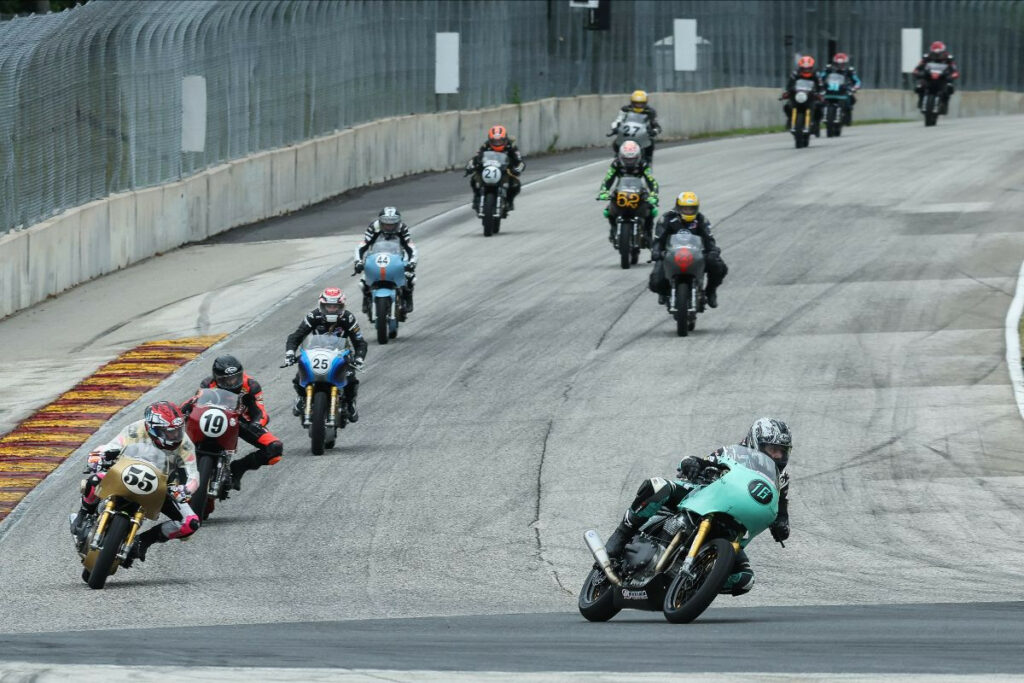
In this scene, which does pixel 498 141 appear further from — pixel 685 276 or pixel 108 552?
pixel 108 552

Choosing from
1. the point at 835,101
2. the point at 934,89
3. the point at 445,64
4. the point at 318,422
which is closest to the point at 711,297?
the point at 318,422

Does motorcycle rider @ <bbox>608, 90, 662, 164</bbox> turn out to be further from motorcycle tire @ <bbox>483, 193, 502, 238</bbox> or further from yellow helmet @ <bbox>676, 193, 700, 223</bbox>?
yellow helmet @ <bbox>676, 193, 700, 223</bbox>

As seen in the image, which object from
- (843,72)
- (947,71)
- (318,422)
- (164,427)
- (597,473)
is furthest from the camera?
(947,71)

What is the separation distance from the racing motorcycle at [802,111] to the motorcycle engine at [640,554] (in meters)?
26.9

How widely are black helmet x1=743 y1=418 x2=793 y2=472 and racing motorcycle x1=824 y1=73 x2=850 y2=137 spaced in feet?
98.3

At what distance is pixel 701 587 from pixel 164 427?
4.52m

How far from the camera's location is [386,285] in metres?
22.0

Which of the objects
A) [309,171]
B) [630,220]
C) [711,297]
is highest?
[309,171]

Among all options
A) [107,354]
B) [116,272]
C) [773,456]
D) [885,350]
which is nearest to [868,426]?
[885,350]

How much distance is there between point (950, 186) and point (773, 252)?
6864mm

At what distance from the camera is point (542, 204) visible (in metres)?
33.2

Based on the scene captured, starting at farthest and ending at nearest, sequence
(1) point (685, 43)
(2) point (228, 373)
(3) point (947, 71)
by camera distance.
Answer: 1. (1) point (685, 43)
2. (3) point (947, 71)
3. (2) point (228, 373)

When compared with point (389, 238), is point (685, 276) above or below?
below

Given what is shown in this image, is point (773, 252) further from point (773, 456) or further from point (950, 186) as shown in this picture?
point (773, 456)
